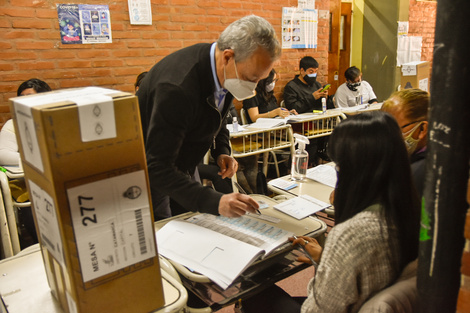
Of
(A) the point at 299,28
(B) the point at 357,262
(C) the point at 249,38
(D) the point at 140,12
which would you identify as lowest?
(B) the point at 357,262

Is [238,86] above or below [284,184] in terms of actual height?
above

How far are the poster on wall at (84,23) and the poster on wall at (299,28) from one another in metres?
2.20

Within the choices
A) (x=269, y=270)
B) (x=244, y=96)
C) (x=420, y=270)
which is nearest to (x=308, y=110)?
(x=244, y=96)

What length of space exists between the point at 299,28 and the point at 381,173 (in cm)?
412

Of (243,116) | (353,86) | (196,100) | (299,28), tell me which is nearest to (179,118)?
(196,100)

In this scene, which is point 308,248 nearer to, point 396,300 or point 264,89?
point 396,300

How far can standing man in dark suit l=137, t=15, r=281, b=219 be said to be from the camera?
1227 millimetres

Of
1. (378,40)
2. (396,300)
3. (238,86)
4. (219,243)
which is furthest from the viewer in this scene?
(378,40)

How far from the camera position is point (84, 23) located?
3174mm

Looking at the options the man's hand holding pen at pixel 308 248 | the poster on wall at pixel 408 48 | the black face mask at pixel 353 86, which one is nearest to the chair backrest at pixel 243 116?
the black face mask at pixel 353 86

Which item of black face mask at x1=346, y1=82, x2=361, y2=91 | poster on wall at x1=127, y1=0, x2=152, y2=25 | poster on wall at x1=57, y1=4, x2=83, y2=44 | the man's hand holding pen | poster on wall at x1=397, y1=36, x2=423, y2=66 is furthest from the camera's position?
poster on wall at x1=397, y1=36, x2=423, y2=66

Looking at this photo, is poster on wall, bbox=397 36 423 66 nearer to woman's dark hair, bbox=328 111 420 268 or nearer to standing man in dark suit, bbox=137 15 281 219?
standing man in dark suit, bbox=137 15 281 219

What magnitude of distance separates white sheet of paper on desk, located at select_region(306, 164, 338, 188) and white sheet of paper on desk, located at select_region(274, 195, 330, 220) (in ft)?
0.90

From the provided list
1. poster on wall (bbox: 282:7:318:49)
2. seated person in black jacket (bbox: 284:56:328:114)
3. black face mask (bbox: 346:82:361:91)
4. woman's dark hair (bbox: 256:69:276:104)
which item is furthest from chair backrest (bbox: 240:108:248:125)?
black face mask (bbox: 346:82:361:91)
